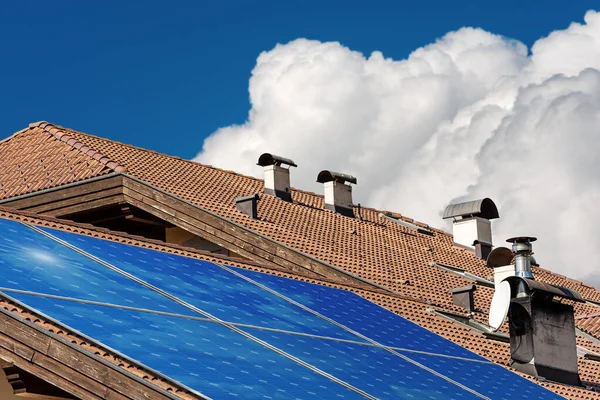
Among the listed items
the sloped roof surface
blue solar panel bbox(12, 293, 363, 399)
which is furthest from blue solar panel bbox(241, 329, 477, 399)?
the sloped roof surface

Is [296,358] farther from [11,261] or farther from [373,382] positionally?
[11,261]

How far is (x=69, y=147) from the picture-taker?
89.6ft

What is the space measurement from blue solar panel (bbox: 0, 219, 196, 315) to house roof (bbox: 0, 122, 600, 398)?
4.04 m

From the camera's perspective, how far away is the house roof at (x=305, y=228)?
22.1 meters

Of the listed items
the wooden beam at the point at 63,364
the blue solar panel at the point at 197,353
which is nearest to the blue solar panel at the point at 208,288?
the blue solar panel at the point at 197,353

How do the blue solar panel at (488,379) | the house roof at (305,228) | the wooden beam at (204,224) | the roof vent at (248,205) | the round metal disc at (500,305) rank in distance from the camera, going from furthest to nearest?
the roof vent at (248,205), the wooden beam at (204,224), the house roof at (305,228), the round metal disc at (500,305), the blue solar panel at (488,379)

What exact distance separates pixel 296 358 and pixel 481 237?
18444 millimetres

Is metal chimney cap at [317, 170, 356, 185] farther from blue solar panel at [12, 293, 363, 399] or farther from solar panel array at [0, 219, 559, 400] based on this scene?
blue solar panel at [12, 293, 363, 399]

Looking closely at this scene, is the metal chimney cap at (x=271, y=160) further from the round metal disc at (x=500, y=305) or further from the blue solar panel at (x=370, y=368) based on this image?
the blue solar panel at (x=370, y=368)

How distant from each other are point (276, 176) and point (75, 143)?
17.3 ft

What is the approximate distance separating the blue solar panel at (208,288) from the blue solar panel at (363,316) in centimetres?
70

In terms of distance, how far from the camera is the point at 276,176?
30297mm

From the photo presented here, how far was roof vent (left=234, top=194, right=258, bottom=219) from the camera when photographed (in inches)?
1012

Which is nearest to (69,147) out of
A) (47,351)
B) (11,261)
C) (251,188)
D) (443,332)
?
(251,188)
